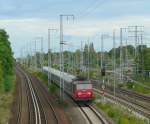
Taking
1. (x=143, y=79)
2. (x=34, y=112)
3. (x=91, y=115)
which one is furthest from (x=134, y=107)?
(x=143, y=79)

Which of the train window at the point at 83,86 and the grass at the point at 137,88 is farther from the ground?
the train window at the point at 83,86

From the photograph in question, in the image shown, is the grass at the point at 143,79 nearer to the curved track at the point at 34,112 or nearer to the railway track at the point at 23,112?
the curved track at the point at 34,112

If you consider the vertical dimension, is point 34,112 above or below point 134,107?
below

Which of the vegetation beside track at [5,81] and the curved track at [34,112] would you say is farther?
the vegetation beside track at [5,81]

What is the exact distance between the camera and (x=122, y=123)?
1430 inches

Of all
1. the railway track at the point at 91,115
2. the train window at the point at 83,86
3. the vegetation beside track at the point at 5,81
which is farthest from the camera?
the train window at the point at 83,86

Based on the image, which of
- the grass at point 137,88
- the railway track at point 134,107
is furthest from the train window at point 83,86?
the grass at point 137,88

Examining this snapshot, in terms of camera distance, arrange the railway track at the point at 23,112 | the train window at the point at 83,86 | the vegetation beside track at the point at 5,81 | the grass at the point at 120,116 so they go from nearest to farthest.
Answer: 1. the grass at the point at 120,116
2. the railway track at the point at 23,112
3. the vegetation beside track at the point at 5,81
4. the train window at the point at 83,86

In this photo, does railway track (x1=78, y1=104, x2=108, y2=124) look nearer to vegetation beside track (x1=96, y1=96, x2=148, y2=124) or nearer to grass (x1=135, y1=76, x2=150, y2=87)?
vegetation beside track (x1=96, y1=96, x2=148, y2=124)

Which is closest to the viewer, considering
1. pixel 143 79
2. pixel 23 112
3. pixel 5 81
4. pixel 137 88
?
pixel 23 112

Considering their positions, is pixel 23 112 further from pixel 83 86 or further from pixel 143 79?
pixel 143 79

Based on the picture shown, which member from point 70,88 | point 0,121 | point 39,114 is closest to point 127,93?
point 70,88

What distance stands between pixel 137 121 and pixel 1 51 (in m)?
40.5

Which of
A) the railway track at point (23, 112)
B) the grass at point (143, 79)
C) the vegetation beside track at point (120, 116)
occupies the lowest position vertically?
the railway track at point (23, 112)
